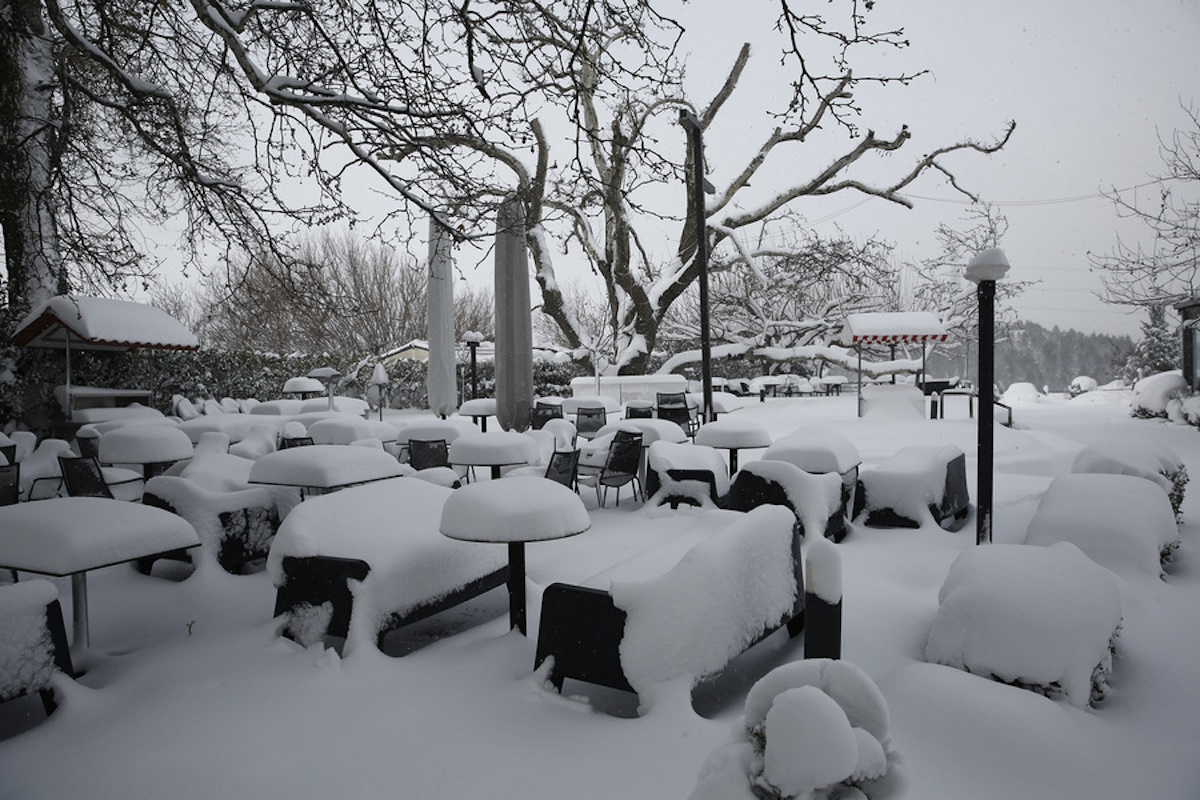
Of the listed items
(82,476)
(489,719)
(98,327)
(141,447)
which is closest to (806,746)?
(489,719)

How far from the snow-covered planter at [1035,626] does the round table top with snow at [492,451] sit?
405 cm

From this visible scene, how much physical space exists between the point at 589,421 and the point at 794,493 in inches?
264

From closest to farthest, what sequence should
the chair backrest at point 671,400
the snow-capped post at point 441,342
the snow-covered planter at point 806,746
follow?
the snow-covered planter at point 806,746, the snow-capped post at point 441,342, the chair backrest at point 671,400

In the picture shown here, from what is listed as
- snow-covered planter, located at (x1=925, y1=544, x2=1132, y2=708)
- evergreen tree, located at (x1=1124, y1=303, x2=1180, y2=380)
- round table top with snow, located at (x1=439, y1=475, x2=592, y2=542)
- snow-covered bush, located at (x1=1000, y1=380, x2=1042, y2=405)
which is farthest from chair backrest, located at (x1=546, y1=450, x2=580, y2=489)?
snow-covered bush, located at (x1=1000, y1=380, x2=1042, y2=405)

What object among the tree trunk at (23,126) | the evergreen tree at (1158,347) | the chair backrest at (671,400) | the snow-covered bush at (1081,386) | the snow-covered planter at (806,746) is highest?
the tree trunk at (23,126)

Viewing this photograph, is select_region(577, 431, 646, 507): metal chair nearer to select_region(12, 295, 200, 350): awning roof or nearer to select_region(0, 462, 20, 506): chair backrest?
select_region(0, 462, 20, 506): chair backrest

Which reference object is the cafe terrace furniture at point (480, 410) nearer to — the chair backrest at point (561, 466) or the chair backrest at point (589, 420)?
the chair backrest at point (589, 420)

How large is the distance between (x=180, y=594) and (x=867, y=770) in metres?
4.66

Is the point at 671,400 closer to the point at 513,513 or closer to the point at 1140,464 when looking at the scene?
the point at 1140,464

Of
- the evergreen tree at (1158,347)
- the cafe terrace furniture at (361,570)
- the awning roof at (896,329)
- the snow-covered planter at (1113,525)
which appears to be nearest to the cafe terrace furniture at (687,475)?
the snow-covered planter at (1113,525)

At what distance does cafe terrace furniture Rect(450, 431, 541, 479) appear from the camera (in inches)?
255

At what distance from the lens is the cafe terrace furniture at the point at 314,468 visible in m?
4.70

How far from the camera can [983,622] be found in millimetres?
3039

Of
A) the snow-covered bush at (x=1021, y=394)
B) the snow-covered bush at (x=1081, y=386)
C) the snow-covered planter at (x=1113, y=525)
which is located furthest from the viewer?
the snow-covered bush at (x=1081, y=386)
